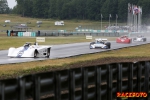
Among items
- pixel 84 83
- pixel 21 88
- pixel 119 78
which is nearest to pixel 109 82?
pixel 119 78

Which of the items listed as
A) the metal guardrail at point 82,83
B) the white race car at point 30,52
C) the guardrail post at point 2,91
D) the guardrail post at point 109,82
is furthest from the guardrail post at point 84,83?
the white race car at point 30,52

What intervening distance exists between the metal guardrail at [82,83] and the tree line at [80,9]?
466 ft

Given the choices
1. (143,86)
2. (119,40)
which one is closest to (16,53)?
(143,86)

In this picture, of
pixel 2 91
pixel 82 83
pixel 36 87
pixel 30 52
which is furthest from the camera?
pixel 30 52

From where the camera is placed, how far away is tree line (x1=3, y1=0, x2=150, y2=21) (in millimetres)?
154875

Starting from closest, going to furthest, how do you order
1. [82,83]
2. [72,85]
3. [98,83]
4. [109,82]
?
1. [72,85]
2. [82,83]
3. [98,83]
4. [109,82]

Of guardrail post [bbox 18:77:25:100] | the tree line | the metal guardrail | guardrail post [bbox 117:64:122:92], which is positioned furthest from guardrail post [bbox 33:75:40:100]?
the tree line

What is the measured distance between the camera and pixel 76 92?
776 cm

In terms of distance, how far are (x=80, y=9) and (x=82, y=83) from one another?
157093 millimetres

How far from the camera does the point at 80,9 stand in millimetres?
164000

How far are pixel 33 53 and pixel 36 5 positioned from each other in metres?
146

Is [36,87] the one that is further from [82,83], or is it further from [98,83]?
[98,83]

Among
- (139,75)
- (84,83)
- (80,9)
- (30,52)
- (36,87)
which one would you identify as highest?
(80,9)

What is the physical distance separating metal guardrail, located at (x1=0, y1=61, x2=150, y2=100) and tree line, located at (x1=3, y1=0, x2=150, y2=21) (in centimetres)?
14218
